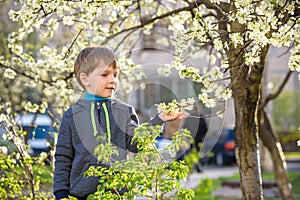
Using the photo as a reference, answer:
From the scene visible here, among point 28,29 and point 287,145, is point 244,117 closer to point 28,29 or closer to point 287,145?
point 28,29

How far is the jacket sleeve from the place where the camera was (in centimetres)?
404

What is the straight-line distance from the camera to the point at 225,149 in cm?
2083

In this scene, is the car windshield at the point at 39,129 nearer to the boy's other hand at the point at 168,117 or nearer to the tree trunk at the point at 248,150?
the tree trunk at the point at 248,150

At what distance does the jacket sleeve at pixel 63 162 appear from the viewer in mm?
4035

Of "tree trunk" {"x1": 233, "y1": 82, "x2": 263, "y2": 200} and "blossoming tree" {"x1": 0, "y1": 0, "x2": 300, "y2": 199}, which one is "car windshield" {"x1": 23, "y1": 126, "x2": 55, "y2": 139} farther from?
"tree trunk" {"x1": 233, "y1": 82, "x2": 263, "y2": 200}

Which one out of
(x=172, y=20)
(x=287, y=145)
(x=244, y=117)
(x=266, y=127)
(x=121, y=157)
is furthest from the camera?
(x=287, y=145)

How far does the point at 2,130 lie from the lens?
5422 millimetres

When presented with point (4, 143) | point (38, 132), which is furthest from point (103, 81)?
point (38, 132)

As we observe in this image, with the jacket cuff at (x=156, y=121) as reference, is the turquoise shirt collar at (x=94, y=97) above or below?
above

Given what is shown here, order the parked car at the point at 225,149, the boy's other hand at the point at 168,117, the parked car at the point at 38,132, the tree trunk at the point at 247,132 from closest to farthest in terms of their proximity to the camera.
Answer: the boy's other hand at the point at 168,117, the tree trunk at the point at 247,132, the parked car at the point at 38,132, the parked car at the point at 225,149

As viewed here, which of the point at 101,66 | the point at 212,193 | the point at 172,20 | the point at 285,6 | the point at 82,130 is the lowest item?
the point at 212,193

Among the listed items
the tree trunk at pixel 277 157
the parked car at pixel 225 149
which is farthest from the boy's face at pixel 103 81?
the parked car at pixel 225 149

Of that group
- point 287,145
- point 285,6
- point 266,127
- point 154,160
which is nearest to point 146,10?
point 266,127

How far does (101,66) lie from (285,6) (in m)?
1.12
